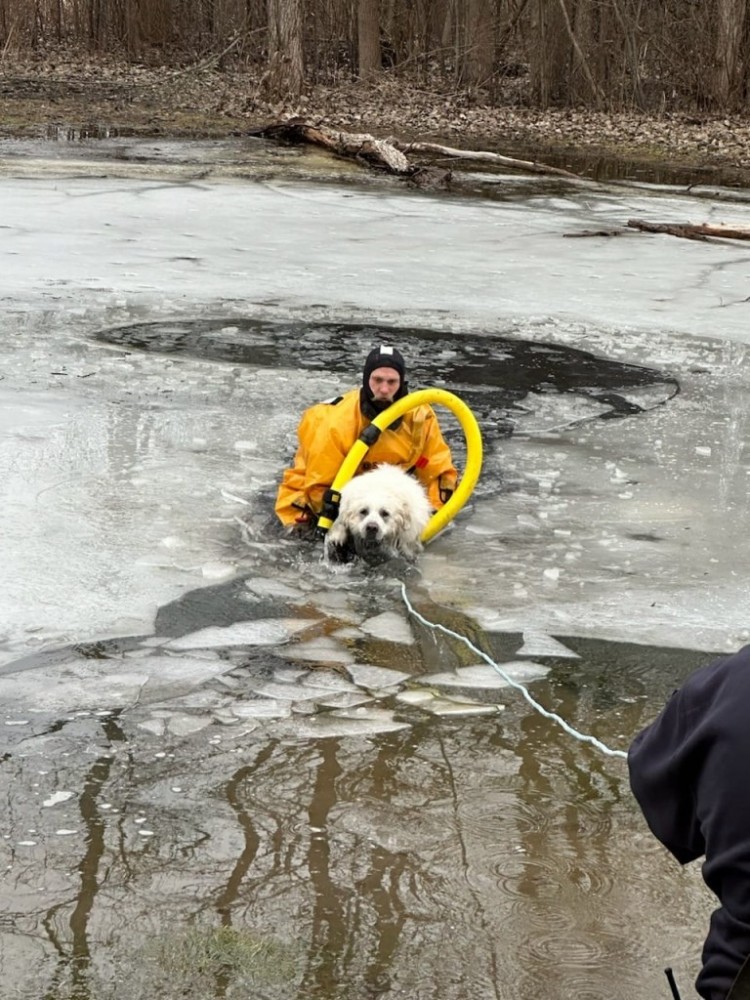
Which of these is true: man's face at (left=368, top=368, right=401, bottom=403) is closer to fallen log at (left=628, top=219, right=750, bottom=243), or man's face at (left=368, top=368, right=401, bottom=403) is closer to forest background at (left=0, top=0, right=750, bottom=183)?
fallen log at (left=628, top=219, right=750, bottom=243)

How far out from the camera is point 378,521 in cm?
571

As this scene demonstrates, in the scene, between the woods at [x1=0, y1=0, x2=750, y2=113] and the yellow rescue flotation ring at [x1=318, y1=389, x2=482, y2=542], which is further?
the woods at [x1=0, y1=0, x2=750, y2=113]

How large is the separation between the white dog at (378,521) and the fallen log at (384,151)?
12.0 metres

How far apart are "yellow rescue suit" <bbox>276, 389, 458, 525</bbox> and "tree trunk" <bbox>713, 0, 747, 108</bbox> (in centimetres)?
2105

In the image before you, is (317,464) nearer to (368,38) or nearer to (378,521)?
(378,521)

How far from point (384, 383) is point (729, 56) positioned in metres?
21.5

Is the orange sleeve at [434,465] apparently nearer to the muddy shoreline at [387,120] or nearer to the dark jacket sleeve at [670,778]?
the dark jacket sleeve at [670,778]

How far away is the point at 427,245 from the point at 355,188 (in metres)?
4.03

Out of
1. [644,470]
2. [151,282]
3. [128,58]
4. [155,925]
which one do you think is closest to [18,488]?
[644,470]

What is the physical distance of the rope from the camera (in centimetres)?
421

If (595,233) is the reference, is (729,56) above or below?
above

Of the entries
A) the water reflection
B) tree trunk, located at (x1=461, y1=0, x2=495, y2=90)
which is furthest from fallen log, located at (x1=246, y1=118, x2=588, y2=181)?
the water reflection

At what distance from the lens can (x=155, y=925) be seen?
3203 millimetres

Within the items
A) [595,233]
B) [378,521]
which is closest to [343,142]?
[595,233]
